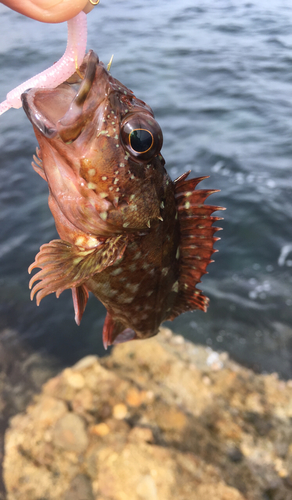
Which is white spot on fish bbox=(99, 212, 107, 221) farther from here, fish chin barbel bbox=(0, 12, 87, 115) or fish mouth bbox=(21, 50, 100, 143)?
fish chin barbel bbox=(0, 12, 87, 115)

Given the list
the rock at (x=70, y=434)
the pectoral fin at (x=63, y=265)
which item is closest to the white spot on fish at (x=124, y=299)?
the pectoral fin at (x=63, y=265)

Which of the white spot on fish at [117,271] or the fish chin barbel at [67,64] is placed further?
the white spot on fish at [117,271]

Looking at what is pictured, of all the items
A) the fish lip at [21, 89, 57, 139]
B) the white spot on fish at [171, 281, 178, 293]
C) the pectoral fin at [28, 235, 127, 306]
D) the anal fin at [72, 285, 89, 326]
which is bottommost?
the white spot on fish at [171, 281, 178, 293]

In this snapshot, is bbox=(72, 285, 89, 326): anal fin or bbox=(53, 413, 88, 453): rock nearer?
bbox=(72, 285, 89, 326): anal fin

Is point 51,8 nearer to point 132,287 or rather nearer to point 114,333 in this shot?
point 132,287

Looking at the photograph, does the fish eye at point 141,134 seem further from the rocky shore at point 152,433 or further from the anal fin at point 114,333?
the rocky shore at point 152,433

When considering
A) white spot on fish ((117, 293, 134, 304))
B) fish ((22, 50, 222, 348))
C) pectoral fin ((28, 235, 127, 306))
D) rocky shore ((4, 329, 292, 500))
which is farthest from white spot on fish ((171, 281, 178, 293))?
rocky shore ((4, 329, 292, 500))

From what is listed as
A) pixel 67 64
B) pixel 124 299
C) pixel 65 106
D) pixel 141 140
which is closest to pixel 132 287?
pixel 124 299
